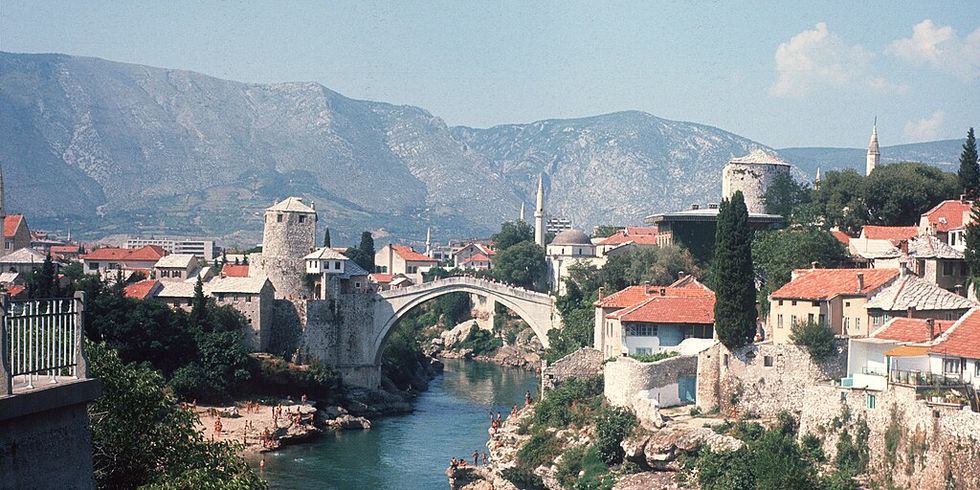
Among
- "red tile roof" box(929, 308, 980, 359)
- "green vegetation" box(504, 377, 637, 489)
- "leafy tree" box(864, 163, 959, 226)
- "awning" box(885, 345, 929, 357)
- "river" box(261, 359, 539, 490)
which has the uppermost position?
"leafy tree" box(864, 163, 959, 226)

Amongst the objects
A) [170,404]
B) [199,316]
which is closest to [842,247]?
[199,316]

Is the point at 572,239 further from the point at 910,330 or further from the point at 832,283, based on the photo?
the point at 910,330

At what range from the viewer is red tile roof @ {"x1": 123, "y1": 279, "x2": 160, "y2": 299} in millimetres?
60344

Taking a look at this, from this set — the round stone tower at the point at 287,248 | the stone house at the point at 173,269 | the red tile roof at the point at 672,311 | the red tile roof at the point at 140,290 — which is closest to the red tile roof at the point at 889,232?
the red tile roof at the point at 672,311

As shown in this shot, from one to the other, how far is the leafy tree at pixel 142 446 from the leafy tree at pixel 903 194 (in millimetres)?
43865

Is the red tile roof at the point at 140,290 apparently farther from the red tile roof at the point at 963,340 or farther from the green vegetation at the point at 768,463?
the red tile roof at the point at 963,340

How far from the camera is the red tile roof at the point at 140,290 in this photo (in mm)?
60344

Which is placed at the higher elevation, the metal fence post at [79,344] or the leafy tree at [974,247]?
the leafy tree at [974,247]

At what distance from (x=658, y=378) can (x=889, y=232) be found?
16.7 meters

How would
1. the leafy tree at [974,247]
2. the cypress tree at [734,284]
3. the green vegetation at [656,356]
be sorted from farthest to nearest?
the green vegetation at [656,356] < the leafy tree at [974,247] < the cypress tree at [734,284]

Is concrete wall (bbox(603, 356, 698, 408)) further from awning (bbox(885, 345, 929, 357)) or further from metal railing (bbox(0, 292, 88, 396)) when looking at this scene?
metal railing (bbox(0, 292, 88, 396))

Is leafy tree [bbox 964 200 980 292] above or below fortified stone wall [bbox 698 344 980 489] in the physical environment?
above

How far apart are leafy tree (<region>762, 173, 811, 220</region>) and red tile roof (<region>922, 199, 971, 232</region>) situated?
43.6 feet

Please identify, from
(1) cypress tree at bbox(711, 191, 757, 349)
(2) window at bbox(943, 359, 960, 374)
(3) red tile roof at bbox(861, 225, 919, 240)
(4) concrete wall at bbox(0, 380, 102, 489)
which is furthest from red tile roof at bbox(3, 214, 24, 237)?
(4) concrete wall at bbox(0, 380, 102, 489)
